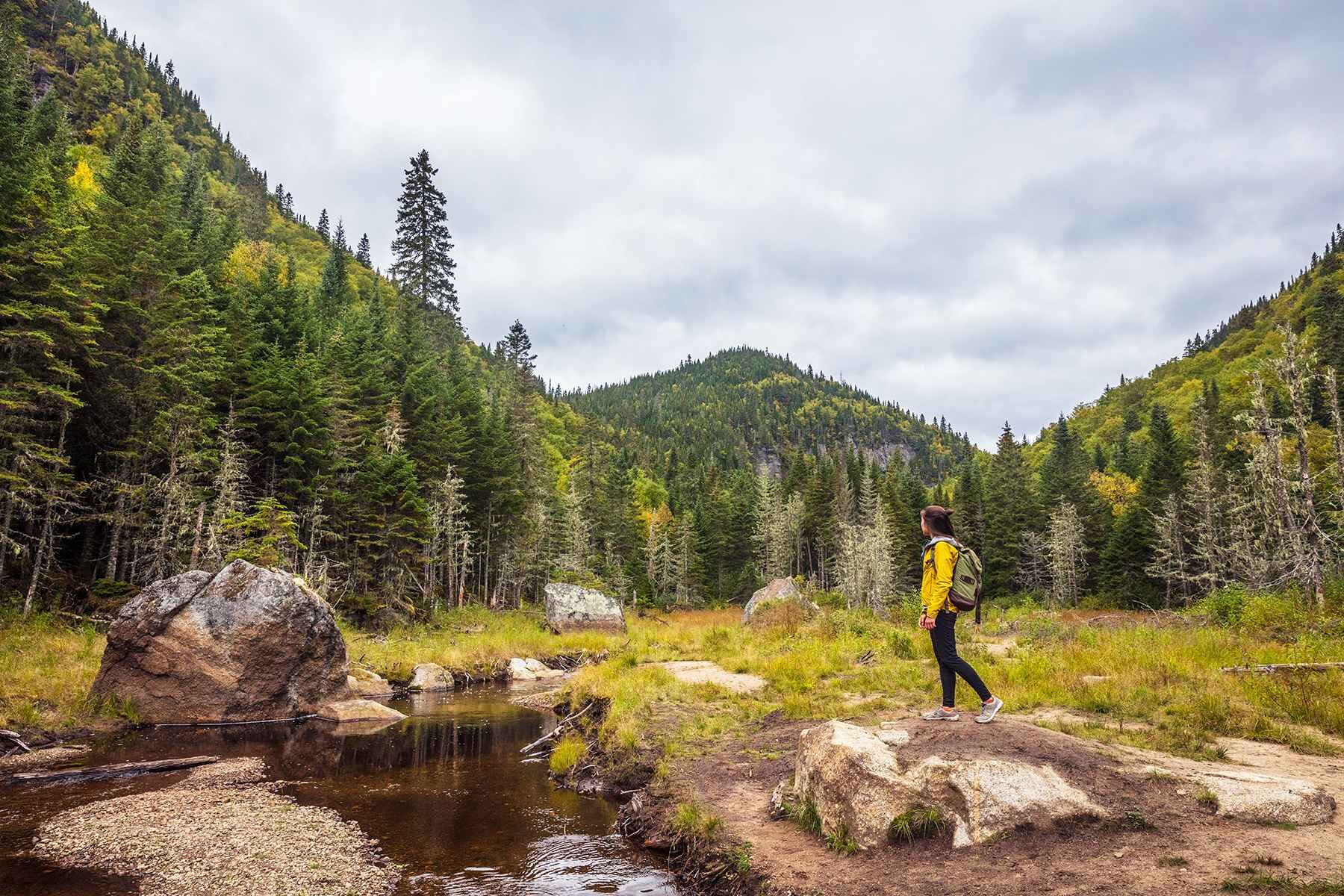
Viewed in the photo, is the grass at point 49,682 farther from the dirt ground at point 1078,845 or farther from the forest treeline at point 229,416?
the dirt ground at point 1078,845

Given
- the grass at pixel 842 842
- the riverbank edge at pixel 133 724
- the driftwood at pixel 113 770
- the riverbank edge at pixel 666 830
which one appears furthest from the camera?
the riverbank edge at pixel 133 724

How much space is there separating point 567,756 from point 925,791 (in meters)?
7.81

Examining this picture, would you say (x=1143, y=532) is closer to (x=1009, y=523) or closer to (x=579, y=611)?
(x=1009, y=523)

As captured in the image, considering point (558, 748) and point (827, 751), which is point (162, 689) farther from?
point (827, 751)

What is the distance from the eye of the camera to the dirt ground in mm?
5008

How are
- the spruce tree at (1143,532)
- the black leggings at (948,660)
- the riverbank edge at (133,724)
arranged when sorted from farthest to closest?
the spruce tree at (1143,532) < the riverbank edge at (133,724) < the black leggings at (948,660)

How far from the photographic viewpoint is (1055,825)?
19.5 ft

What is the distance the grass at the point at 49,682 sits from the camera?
45.9 feet

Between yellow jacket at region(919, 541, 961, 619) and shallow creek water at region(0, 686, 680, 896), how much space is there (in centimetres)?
476

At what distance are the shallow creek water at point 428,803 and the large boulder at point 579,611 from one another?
68.8 feet

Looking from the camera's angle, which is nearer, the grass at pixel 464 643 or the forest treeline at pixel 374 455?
the forest treeline at pixel 374 455

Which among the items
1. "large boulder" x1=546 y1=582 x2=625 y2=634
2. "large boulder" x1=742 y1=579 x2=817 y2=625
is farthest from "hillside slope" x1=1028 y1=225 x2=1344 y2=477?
"large boulder" x1=546 y1=582 x2=625 y2=634

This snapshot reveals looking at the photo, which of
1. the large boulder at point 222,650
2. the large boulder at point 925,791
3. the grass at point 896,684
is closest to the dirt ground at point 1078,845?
the large boulder at point 925,791

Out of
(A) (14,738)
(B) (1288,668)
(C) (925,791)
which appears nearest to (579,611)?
(A) (14,738)
